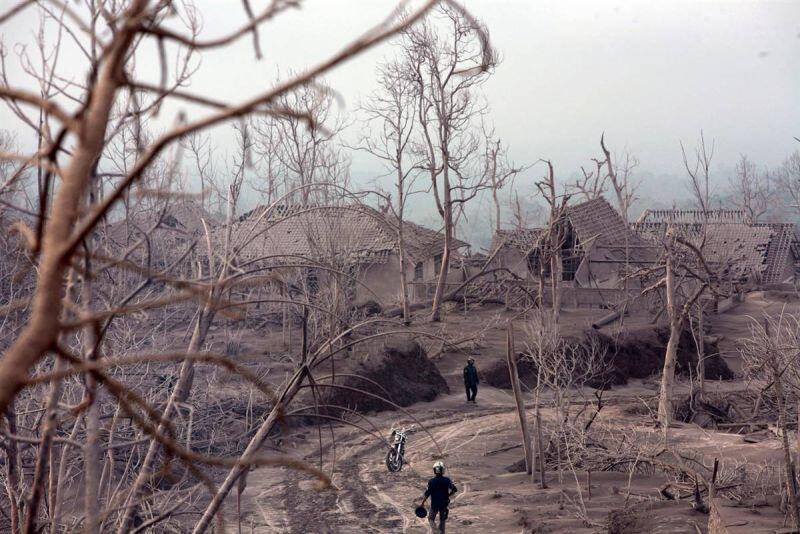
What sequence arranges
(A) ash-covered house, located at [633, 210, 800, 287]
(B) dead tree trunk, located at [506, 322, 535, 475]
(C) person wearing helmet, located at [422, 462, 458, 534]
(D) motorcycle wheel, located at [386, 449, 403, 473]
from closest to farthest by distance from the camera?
(C) person wearing helmet, located at [422, 462, 458, 534]
(B) dead tree trunk, located at [506, 322, 535, 475]
(D) motorcycle wheel, located at [386, 449, 403, 473]
(A) ash-covered house, located at [633, 210, 800, 287]

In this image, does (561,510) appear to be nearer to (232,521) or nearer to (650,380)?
(232,521)

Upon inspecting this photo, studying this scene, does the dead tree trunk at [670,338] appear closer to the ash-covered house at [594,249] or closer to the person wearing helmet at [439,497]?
the person wearing helmet at [439,497]

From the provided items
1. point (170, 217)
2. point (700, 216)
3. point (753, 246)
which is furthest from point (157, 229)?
point (700, 216)

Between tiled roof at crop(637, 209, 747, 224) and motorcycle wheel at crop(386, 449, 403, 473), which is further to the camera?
tiled roof at crop(637, 209, 747, 224)

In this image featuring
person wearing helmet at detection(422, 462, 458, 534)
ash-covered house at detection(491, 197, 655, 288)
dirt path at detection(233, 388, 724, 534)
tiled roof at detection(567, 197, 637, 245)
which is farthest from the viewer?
tiled roof at detection(567, 197, 637, 245)

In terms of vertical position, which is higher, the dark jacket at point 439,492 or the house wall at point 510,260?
the house wall at point 510,260

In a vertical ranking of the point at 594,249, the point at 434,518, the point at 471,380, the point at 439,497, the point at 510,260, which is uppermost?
the point at 594,249

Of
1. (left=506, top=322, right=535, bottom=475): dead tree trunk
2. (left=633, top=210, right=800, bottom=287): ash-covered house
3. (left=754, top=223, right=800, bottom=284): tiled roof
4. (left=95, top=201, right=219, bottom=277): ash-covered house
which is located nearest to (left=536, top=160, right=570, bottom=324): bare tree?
(left=506, top=322, right=535, bottom=475): dead tree trunk

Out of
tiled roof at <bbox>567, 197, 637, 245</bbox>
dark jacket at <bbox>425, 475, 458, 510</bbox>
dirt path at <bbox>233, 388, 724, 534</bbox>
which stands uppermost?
tiled roof at <bbox>567, 197, 637, 245</bbox>

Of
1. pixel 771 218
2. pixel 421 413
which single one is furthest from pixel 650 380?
pixel 771 218

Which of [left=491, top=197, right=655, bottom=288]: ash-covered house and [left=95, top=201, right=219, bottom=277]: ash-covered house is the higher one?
[left=491, top=197, right=655, bottom=288]: ash-covered house

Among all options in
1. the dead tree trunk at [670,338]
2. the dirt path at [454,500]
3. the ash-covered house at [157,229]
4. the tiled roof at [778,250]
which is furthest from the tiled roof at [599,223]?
the ash-covered house at [157,229]

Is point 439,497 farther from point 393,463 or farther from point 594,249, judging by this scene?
point 594,249

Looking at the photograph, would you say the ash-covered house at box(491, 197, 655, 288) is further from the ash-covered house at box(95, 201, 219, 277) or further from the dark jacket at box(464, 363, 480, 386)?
the ash-covered house at box(95, 201, 219, 277)
